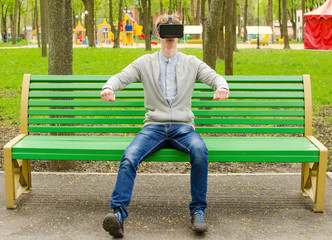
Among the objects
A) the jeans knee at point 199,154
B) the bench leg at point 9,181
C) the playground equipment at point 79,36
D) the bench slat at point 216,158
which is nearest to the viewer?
the jeans knee at point 199,154

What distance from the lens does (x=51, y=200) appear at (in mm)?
4230

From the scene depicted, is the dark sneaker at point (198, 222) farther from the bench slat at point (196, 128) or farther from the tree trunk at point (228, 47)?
the tree trunk at point (228, 47)

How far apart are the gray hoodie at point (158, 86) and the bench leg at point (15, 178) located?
1.06 m

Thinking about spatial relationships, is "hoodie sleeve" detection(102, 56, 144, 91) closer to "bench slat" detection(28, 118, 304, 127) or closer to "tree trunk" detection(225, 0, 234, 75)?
"bench slat" detection(28, 118, 304, 127)

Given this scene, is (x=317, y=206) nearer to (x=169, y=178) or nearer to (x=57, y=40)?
(x=169, y=178)

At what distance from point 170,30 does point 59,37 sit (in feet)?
5.31

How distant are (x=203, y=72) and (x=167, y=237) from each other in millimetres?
1391

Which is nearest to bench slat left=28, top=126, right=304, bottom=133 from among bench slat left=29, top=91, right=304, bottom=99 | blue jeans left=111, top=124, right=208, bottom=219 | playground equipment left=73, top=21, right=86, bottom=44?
bench slat left=29, top=91, right=304, bottom=99

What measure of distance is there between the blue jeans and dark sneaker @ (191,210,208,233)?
44 mm

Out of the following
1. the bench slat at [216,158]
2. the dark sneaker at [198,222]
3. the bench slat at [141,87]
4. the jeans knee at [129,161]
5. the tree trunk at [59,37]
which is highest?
the tree trunk at [59,37]

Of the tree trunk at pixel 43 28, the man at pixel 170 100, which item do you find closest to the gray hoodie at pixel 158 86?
the man at pixel 170 100

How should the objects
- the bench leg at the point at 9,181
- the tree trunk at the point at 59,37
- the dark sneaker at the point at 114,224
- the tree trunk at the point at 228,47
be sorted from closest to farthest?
the dark sneaker at the point at 114,224
the bench leg at the point at 9,181
the tree trunk at the point at 59,37
the tree trunk at the point at 228,47

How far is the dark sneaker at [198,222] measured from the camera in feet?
11.5

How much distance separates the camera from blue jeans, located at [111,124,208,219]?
349cm
